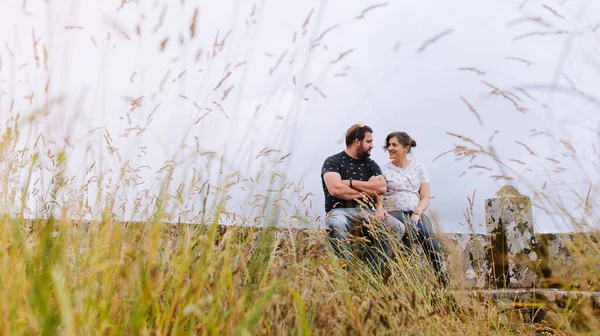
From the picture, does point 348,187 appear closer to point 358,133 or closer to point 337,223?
point 337,223

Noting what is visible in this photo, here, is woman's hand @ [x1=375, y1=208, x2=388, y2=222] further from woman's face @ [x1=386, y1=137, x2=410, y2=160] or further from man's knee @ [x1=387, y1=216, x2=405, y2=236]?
woman's face @ [x1=386, y1=137, x2=410, y2=160]

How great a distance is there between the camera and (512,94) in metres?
2.46

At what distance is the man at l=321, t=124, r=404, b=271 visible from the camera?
439 cm

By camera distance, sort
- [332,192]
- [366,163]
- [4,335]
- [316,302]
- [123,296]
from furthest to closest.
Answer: [366,163] → [332,192] → [316,302] → [123,296] → [4,335]

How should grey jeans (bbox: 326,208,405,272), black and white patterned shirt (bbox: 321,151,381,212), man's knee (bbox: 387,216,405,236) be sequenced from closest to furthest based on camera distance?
grey jeans (bbox: 326,208,405,272) < man's knee (bbox: 387,216,405,236) < black and white patterned shirt (bbox: 321,151,381,212)

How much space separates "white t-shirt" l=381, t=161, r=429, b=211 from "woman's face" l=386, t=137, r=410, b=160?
0.09 meters

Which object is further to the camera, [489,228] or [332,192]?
[489,228]

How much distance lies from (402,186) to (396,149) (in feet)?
1.17

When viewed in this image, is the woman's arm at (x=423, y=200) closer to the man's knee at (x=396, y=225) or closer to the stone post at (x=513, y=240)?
the man's knee at (x=396, y=225)

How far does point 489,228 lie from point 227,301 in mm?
5003

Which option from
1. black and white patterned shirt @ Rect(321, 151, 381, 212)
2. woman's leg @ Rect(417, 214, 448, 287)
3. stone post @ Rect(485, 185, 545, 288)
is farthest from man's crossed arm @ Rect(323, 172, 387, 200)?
stone post @ Rect(485, 185, 545, 288)

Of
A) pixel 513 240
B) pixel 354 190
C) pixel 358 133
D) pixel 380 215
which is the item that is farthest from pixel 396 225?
pixel 513 240

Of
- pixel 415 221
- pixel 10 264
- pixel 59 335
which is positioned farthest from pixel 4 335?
pixel 415 221

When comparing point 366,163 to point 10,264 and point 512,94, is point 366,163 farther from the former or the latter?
point 10,264
